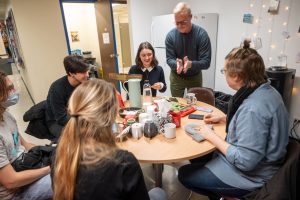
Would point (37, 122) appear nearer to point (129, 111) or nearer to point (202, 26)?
point (129, 111)

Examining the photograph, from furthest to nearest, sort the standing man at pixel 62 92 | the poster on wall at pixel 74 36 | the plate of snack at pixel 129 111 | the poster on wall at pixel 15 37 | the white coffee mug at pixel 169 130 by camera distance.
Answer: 1. the poster on wall at pixel 74 36
2. the poster on wall at pixel 15 37
3. the standing man at pixel 62 92
4. the plate of snack at pixel 129 111
5. the white coffee mug at pixel 169 130

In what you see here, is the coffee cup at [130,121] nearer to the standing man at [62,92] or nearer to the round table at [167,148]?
the round table at [167,148]

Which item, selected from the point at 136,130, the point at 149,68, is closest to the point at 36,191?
the point at 136,130

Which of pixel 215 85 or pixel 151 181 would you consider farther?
pixel 215 85

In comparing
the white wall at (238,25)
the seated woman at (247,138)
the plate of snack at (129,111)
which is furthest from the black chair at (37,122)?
the white wall at (238,25)

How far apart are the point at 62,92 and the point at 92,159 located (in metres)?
1.32

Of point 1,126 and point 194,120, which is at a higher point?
point 1,126

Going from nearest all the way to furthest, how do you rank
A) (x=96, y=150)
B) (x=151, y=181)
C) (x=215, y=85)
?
(x=96, y=150) → (x=151, y=181) → (x=215, y=85)

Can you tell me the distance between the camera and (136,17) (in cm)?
377

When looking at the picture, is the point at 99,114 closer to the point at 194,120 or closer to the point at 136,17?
the point at 194,120

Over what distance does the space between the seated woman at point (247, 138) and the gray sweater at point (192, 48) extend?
1170mm

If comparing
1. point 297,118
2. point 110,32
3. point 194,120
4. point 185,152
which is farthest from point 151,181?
point 110,32

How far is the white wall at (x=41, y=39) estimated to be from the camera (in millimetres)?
3584

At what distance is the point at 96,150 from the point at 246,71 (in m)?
0.91
